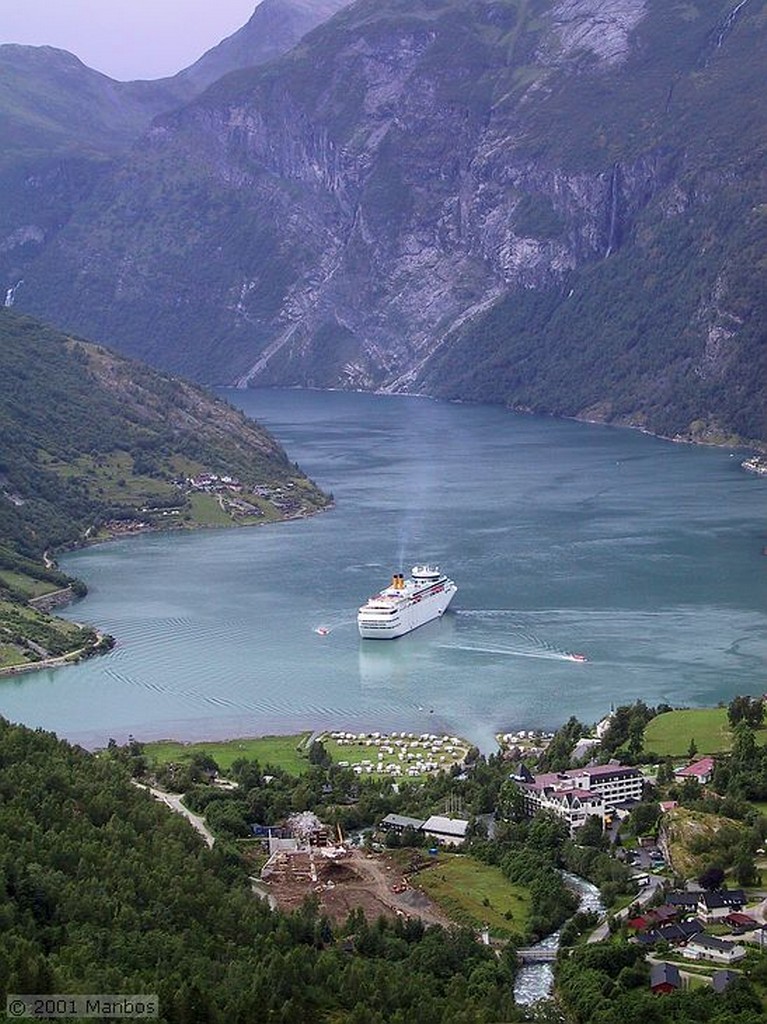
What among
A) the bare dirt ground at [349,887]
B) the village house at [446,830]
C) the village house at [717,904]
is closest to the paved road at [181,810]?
the bare dirt ground at [349,887]

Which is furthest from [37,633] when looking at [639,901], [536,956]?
[536,956]

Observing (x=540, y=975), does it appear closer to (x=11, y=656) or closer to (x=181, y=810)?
(x=181, y=810)

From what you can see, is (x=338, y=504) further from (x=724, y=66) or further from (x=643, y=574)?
(x=724, y=66)

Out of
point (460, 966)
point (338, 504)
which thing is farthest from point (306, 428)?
point (460, 966)

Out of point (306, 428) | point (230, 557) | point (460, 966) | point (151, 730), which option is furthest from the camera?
point (306, 428)

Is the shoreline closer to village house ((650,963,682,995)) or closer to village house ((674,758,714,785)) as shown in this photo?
village house ((674,758,714,785))

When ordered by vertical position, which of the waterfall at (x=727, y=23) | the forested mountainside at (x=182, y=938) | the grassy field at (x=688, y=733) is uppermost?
the waterfall at (x=727, y=23)

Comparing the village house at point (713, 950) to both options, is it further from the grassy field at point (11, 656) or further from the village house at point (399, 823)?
the grassy field at point (11, 656)
